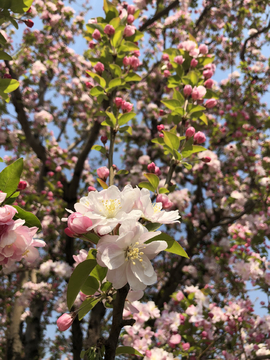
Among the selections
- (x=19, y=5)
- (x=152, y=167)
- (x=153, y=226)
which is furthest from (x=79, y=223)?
(x=19, y=5)

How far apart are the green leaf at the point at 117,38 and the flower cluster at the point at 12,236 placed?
4.02 feet

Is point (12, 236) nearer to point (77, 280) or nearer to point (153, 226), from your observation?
point (77, 280)

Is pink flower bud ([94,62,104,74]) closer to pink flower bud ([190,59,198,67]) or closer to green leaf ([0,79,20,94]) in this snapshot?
green leaf ([0,79,20,94])

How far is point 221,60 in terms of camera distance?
20.9 ft

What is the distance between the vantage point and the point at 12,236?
766 mm

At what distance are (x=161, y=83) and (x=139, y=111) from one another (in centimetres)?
85

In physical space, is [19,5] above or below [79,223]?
above

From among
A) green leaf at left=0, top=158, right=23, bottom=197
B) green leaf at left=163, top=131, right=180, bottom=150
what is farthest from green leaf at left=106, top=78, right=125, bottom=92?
green leaf at left=0, top=158, right=23, bottom=197

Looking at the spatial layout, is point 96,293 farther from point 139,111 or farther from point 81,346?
point 139,111

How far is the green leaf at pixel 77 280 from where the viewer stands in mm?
742

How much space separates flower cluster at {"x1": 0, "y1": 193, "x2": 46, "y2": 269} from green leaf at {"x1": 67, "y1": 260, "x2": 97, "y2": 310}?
0.19 metres

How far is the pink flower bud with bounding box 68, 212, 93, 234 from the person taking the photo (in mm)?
733

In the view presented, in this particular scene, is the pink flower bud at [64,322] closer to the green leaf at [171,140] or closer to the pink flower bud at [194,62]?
the green leaf at [171,140]

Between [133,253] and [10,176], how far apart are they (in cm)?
44
